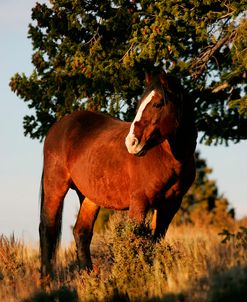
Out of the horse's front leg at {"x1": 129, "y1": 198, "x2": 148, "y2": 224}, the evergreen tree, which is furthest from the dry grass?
the evergreen tree

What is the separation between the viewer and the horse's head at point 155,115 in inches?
350

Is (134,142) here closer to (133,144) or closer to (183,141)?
(133,144)

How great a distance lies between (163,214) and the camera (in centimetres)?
972

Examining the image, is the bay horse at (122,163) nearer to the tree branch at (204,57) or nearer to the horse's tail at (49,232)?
the horse's tail at (49,232)

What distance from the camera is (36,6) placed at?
62.2ft

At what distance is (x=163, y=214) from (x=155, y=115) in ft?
4.85

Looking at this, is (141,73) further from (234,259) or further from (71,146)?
(234,259)

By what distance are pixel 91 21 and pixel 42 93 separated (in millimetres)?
2378

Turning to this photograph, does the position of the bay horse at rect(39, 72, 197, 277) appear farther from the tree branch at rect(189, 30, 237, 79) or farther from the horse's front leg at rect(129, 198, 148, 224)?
the tree branch at rect(189, 30, 237, 79)

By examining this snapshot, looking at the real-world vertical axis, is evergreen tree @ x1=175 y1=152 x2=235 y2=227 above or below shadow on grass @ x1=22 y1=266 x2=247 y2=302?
above

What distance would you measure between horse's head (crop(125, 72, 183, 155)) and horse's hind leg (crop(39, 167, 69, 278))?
8.98 ft

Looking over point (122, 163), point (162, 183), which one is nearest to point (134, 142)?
point (162, 183)

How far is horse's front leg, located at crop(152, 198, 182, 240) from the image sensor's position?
31.5 feet

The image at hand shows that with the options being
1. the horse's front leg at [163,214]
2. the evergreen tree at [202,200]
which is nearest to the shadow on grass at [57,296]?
the horse's front leg at [163,214]
